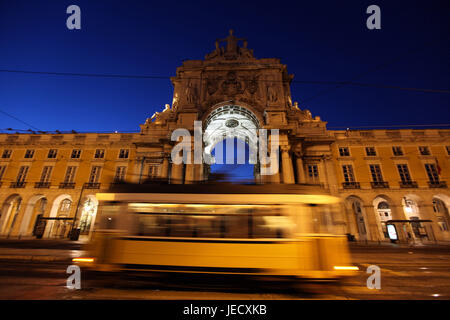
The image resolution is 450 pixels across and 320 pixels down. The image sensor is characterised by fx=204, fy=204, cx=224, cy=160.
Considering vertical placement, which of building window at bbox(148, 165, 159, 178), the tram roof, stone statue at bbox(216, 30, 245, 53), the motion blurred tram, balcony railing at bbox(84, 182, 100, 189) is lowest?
the motion blurred tram

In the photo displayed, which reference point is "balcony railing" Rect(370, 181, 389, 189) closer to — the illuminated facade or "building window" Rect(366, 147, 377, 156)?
the illuminated facade

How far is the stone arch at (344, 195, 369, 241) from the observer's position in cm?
2472

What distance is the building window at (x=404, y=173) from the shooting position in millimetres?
25730

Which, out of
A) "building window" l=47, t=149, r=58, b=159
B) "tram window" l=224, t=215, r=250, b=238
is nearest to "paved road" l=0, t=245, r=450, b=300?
"tram window" l=224, t=215, r=250, b=238

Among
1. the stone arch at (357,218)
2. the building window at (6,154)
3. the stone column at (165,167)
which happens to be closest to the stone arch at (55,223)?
the building window at (6,154)

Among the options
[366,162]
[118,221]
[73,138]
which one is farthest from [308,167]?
[73,138]

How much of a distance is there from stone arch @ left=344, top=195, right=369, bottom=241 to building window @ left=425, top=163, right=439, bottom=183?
8.53m

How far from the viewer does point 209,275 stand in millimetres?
5945

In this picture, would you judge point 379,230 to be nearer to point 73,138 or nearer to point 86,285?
point 86,285

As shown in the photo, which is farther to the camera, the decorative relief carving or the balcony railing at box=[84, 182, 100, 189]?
the decorative relief carving

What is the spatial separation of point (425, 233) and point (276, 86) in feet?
87.7

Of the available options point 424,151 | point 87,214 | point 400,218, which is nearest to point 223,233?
point 400,218
